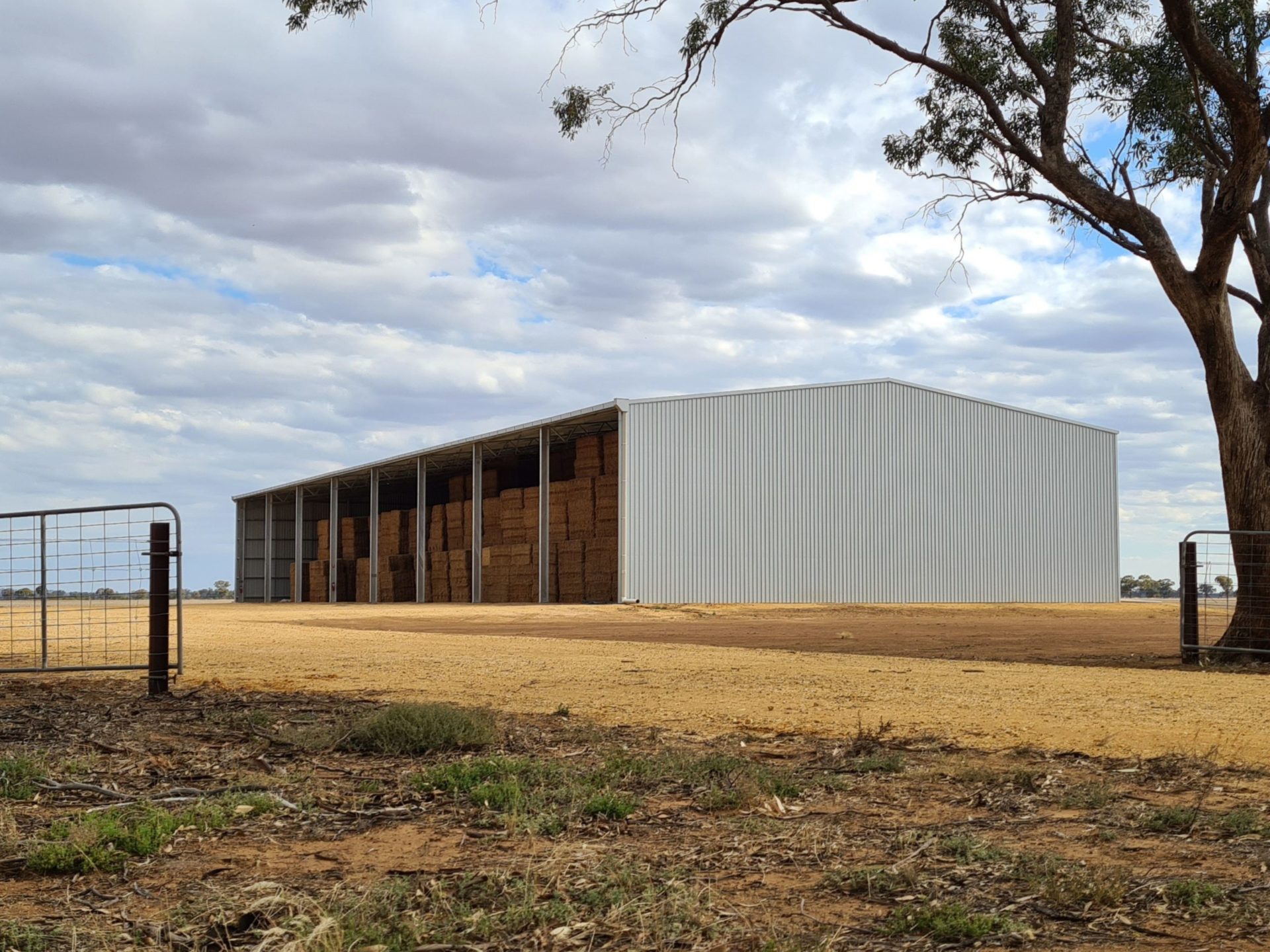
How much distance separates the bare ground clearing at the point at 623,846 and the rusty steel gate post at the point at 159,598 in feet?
10.3

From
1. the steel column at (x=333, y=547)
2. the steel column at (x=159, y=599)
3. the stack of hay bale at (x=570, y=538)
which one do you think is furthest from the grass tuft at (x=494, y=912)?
the steel column at (x=333, y=547)

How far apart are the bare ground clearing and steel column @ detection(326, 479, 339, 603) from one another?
46.4m

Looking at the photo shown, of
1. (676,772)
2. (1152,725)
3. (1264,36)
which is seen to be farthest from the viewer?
(1264,36)

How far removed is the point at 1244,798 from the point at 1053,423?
1438 inches

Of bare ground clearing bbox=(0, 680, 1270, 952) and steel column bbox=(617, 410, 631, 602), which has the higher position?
Answer: steel column bbox=(617, 410, 631, 602)

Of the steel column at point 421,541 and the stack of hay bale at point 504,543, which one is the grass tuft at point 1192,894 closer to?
the stack of hay bale at point 504,543

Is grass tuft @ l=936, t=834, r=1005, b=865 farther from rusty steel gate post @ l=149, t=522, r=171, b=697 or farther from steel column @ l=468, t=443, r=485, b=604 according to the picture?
steel column @ l=468, t=443, r=485, b=604

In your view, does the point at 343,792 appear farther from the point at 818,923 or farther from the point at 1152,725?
the point at 1152,725

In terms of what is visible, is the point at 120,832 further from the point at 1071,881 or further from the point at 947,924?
the point at 1071,881

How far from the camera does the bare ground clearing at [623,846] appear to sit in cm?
404

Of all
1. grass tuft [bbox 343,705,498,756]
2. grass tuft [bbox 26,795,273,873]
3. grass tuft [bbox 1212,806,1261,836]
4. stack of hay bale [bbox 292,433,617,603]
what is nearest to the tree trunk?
grass tuft [bbox 1212,806,1261,836]

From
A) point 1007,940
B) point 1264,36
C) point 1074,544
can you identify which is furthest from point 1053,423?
point 1007,940

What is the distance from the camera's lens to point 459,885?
14.9 feet

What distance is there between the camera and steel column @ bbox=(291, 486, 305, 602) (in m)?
57.9
